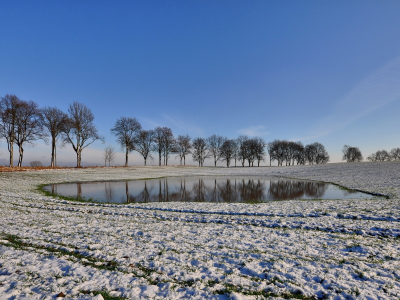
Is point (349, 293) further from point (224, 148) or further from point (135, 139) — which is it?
point (224, 148)

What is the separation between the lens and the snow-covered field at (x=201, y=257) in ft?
14.6

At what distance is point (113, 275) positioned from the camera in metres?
5.05

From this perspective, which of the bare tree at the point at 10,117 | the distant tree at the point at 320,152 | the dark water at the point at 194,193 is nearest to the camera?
the dark water at the point at 194,193

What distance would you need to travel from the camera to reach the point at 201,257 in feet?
20.1

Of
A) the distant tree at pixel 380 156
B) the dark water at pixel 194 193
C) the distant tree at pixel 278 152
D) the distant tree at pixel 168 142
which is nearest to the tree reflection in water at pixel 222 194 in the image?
the dark water at pixel 194 193

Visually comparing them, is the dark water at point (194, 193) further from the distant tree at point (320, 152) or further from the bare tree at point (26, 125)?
the distant tree at point (320, 152)

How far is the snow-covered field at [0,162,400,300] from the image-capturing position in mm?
4461

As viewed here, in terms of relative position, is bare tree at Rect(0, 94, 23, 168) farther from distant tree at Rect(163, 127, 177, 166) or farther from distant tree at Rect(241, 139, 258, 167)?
distant tree at Rect(241, 139, 258, 167)

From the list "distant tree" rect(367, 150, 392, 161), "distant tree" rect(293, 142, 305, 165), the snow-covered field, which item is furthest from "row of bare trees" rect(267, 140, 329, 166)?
the snow-covered field

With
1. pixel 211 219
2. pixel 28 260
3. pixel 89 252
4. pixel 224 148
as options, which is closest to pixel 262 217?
pixel 211 219

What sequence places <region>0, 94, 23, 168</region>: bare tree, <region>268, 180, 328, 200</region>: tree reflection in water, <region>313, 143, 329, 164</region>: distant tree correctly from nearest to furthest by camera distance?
1. <region>268, 180, 328, 200</region>: tree reflection in water
2. <region>0, 94, 23, 168</region>: bare tree
3. <region>313, 143, 329, 164</region>: distant tree

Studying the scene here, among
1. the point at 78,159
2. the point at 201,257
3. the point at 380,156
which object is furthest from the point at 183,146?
the point at 380,156

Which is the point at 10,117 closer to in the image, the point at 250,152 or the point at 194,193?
the point at 194,193

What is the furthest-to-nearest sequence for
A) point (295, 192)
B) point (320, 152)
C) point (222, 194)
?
1. point (320, 152)
2. point (295, 192)
3. point (222, 194)
